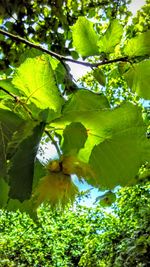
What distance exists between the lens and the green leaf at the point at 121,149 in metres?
0.46

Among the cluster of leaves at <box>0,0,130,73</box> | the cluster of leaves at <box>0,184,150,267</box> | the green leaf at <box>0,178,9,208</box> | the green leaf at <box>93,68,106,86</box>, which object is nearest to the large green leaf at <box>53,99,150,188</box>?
the green leaf at <box>0,178,9,208</box>

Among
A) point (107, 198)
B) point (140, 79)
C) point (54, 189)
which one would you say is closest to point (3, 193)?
point (54, 189)

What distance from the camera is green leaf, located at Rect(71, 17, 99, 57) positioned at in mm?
614

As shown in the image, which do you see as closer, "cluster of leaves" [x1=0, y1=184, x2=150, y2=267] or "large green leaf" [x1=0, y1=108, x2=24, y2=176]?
"large green leaf" [x1=0, y1=108, x2=24, y2=176]

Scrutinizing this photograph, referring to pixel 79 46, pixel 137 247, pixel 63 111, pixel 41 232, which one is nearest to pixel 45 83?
pixel 63 111

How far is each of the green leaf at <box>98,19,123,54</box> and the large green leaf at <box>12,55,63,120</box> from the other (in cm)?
18

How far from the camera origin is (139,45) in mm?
590

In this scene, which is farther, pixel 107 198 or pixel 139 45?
pixel 107 198

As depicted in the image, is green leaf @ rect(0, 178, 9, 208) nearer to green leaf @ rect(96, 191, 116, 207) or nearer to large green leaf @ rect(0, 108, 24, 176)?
large green leaf @ rect(0, 108, 24, 176)

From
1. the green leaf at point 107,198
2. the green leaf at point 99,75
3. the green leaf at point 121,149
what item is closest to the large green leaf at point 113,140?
the green leaf at point 121,149

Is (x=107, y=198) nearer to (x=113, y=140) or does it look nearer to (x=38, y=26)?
(x=113, y=140)

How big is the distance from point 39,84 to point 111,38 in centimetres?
21

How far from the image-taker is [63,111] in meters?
0.46

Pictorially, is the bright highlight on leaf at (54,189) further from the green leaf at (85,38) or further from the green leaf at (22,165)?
the green leaf at (85,38)
